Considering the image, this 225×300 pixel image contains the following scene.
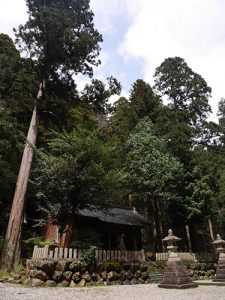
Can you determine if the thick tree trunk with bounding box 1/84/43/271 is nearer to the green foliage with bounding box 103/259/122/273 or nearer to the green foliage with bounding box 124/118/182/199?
the green foliage with bounding box 103/259/122/273

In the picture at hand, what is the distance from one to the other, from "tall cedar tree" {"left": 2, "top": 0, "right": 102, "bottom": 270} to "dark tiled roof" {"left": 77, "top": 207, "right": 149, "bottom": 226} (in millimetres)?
6944

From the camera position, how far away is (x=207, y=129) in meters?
30.4

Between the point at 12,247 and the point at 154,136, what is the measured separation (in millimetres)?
15372

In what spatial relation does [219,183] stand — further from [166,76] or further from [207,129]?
[166,76]

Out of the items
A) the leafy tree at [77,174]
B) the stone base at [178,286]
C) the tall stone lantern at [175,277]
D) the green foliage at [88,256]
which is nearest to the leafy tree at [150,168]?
the leafy tree at [77,174]

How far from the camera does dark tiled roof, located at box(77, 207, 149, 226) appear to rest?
2158cm

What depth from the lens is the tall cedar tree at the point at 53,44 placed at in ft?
50.4

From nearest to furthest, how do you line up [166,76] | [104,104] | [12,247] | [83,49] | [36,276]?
[36,276] < [12,247] < [83,49] < [104,104] < [166,76]

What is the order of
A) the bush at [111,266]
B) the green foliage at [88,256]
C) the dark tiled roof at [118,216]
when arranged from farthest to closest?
the dark tiled roof at [118,216], the bush at [111,266], the green foliage at [88,256]

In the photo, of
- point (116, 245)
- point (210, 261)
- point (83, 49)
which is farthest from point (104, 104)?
point (210, 261)

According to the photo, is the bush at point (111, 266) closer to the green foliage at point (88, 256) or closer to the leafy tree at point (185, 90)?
the green foliage at point (88, 256)

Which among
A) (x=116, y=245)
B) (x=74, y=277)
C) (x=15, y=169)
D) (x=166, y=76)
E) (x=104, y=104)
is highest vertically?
(x=166, y=76)

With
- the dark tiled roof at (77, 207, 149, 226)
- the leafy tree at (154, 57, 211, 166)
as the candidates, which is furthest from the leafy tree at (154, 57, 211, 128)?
the dark tiled roof at (77, 207, 149, 226)

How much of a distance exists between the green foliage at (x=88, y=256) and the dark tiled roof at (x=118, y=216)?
713cm
